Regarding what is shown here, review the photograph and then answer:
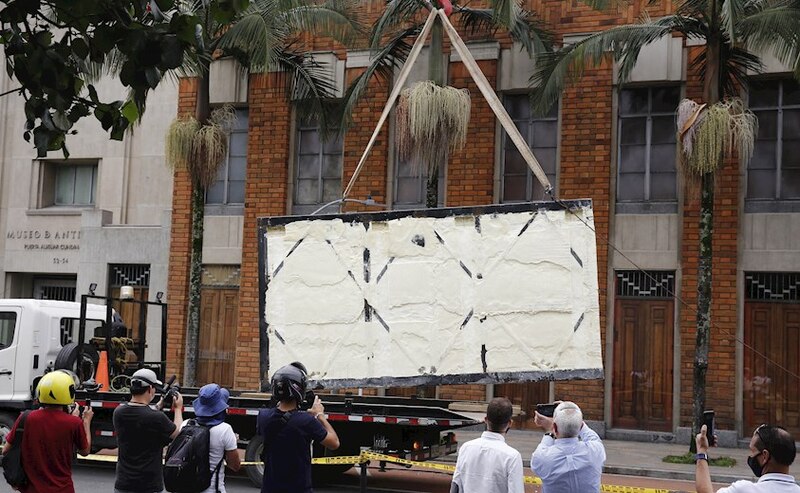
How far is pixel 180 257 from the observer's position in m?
22.4

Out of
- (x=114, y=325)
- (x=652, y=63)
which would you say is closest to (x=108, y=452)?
(x=114, y=325)

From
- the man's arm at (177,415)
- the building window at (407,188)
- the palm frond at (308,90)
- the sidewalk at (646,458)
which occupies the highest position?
the palm frond at (308,90)

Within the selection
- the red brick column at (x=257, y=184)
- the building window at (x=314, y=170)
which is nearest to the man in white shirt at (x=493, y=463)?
the red brick column at (x=257, y=184)

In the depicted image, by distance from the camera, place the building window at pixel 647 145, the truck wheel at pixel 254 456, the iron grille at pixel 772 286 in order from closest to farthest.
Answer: the truck wheel at pixel 254 456, the iron grille at pixel 772 286, the building window at pixel 647 145

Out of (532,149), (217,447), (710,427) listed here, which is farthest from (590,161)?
(710,427)

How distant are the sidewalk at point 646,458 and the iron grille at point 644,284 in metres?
2.63

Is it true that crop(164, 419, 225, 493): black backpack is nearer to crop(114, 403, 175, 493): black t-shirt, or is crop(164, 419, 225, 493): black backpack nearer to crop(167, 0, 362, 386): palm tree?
crop(114, 403, 175, 493): black t-shirt

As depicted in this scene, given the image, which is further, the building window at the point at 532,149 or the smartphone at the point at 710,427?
the building window at the point at 532,149

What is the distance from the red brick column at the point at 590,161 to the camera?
19.4m

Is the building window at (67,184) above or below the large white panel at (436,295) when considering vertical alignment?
above

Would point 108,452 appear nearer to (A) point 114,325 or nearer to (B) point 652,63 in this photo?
(A) point 114,325

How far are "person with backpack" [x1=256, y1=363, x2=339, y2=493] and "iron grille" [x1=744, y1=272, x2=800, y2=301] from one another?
13786 millimetres

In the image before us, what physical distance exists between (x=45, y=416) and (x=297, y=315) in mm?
6454

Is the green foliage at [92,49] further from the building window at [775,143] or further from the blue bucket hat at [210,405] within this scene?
the building window at [775,143]
